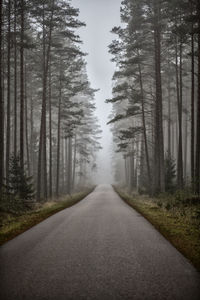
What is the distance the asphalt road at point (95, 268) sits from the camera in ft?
10.8

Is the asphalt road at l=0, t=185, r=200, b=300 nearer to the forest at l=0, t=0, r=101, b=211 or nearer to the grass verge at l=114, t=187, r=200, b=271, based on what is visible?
the grass verge at l=114, t=187, r=200, b=271

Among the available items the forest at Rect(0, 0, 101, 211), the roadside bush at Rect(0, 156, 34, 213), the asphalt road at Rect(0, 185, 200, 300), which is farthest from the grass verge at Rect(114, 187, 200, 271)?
the forest at Rect(0, 0, 101, 211)

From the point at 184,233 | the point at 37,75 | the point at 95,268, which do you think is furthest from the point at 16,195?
the point at 37,75

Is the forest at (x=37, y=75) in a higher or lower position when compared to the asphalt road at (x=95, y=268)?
higher

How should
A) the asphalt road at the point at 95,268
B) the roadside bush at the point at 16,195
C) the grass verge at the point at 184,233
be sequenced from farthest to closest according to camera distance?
the roadside bush at the point at 16,195, the grass verge at the point at 184,233, the asphalt road at the point at 95,268

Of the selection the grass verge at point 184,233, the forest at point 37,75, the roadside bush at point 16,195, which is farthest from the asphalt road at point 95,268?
the forest at point 37,75

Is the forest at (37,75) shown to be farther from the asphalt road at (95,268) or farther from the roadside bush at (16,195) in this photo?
the asphalt road at (95,268)

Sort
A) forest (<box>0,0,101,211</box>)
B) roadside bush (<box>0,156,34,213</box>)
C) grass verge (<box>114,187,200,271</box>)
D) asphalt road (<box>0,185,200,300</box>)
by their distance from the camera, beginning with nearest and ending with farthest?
asphalt road (<box>0,185,200,300</box>) → grass verge (<box>114,187,200,271</box>) → roadside bush (<box>0,156,34,213</box>) → forest (<box>0,0,101,211</box>)

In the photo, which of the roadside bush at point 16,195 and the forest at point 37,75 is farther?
the forest at point 37,75

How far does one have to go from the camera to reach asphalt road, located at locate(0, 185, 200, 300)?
3.28 meters

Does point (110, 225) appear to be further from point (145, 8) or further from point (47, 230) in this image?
point (145, 8)

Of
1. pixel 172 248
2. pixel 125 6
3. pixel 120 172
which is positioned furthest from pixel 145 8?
pixel 120 172

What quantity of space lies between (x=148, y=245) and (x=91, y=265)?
1.87 meters

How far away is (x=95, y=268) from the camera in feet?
13.4
